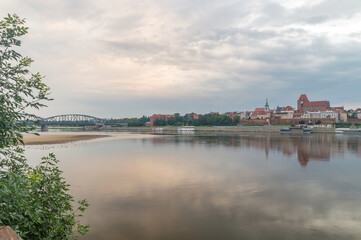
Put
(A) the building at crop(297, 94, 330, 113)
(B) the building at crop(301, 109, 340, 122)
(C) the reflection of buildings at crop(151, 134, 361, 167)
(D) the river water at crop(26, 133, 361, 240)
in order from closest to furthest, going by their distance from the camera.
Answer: (D) the river water at crop(26, 133, 361, 240) → (C) the reflection of buildings at crop(151, 134, 361, 167) → (B) the building at crop(301, 109, 340, 122) → (A) the building at crop(297, 94, 330, 113)

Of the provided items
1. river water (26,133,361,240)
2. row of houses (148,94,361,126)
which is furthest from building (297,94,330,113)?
river water (26,133,361,240)

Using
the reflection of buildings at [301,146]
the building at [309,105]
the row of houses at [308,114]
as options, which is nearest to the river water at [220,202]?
the reflection of buildings at [301,146]

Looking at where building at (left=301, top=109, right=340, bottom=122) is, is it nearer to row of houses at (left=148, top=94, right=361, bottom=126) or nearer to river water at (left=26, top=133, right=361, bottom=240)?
row of houses at (left=148, top=94, right=361, bottom=126)

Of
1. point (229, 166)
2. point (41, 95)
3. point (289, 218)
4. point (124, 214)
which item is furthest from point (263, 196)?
point (41, 95)

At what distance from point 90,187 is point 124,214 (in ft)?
17.1

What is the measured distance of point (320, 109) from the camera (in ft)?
447

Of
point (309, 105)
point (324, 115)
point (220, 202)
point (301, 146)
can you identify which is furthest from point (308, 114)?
point (220, 202)

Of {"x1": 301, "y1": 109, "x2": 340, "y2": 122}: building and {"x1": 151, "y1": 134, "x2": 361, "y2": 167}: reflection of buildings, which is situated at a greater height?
{"x1": 301, "y1": 109, "x2": 340, "y2": 122}: building

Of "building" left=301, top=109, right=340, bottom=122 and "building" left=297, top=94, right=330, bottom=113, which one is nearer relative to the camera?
"building" left=301, top=109, right=340, bottom=122

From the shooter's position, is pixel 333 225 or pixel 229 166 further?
pixel 229 166

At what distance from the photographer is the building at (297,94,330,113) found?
448 ft

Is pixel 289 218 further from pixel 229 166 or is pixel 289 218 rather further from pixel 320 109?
pixel 320 109

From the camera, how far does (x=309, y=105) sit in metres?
140

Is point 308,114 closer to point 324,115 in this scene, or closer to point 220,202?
point 324,115
